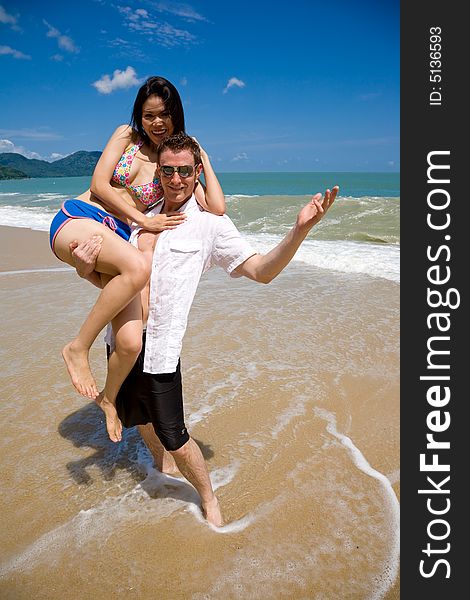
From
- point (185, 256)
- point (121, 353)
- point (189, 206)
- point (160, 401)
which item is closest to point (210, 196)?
point (189, 206)

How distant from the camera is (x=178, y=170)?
2693 mm

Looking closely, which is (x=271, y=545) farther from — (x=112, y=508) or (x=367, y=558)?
(x=112, y=508)

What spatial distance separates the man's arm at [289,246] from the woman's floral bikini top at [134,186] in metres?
0.70

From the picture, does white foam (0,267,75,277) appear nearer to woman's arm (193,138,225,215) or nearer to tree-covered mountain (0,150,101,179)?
woman's arm (193,138,225,215)

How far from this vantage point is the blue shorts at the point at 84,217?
9.66ft

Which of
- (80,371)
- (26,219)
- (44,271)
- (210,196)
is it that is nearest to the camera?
(80,371)

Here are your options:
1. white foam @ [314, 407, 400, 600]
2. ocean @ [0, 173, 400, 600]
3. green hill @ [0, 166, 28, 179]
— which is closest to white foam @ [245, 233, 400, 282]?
ocean @ [0, 173, 400, 600]

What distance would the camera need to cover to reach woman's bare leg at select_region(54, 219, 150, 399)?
8.69 feet

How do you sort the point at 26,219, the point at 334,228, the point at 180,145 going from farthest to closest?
1. the point at 26,219
2. the point at 334,228
3. the point at 180,145

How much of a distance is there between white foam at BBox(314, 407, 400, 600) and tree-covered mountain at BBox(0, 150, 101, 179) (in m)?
166

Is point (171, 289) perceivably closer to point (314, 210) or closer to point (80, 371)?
point (80, 371)

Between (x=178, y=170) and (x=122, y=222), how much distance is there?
1.97 feet

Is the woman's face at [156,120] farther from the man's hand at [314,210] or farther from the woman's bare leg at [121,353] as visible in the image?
the man's hand at [314,210]

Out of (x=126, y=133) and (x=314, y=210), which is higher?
(x=126, y=133)
